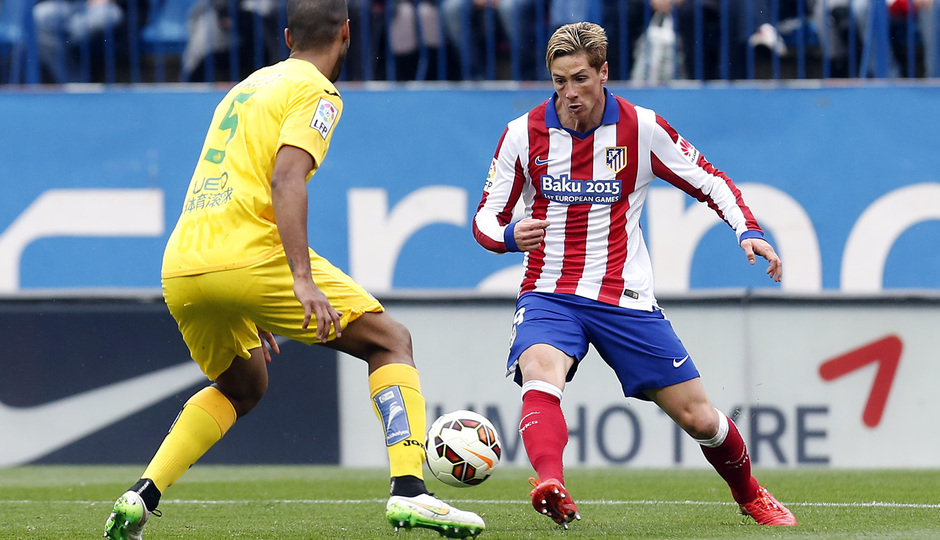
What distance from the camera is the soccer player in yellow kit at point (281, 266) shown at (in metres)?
4.28

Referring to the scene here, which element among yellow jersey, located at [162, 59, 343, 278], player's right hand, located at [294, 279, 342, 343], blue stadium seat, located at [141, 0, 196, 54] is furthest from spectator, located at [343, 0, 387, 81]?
player's right hand, located at [294, 279, 342, 343]

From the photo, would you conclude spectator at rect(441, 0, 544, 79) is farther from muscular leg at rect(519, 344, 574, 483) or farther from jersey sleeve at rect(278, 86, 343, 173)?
jersey sleeve at rect(278, 86, 343, 173)

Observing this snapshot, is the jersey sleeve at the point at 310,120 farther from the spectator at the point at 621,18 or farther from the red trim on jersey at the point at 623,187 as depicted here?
the spectator at the point at 621,18

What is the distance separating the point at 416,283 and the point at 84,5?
3.34 m

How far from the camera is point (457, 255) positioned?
383 inches

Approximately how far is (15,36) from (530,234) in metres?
6.68

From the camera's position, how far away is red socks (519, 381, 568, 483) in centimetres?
459

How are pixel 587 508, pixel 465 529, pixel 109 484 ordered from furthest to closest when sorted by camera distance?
pixel 109 484, pixel 587 508, pixel 465 529

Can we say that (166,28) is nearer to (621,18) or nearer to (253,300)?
(621,18)

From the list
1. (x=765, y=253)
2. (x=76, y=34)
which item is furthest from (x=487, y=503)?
(x=76, y=34)

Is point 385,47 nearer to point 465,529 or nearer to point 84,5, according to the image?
point 84,5

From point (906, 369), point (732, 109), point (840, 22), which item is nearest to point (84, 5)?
point (732, 109)

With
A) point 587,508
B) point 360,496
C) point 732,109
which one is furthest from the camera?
point 732,109

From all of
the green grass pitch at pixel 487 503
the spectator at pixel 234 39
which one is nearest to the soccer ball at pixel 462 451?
the green grass pitch at pixel 487 503
